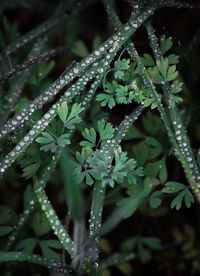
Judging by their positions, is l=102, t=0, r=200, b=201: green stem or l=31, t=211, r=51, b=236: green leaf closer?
l=102, t=0, r=200, b=201: green stem

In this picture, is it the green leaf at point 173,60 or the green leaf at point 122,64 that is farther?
the green leaf at point 173,60

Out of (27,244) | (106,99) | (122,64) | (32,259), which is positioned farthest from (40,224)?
(122,64)

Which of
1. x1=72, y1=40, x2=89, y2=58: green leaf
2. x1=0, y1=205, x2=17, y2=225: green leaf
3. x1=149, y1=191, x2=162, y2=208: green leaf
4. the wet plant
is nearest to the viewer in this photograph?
the wet plant

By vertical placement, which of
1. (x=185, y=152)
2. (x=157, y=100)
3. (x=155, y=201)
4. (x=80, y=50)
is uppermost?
(x=80, y=50)

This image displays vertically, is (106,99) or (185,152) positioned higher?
(106,99)

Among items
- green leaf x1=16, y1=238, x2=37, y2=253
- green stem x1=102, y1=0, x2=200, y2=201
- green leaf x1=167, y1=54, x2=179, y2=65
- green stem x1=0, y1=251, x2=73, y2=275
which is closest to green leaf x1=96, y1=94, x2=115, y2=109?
green stem x1=102, y1=0, x2=200, y2=201

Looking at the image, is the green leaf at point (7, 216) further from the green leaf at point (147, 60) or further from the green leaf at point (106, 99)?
the green leaf at point (147, 60)

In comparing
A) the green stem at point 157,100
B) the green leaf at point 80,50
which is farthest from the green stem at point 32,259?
the green leaf at point 80,50

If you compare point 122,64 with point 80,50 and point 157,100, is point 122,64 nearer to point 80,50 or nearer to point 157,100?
point 157,100

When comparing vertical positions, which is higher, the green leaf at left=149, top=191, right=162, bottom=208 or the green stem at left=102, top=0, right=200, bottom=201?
the green stem at left=102, top=0, right=200, bottom=201

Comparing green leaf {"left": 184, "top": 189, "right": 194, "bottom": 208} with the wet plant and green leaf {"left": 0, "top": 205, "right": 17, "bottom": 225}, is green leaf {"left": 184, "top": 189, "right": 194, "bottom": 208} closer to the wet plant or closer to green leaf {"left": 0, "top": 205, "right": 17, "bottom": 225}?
the wet plant

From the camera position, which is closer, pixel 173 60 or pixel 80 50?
pixel 173 60

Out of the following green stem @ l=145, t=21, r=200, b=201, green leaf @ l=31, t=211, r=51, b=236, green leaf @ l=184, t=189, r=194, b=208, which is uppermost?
green stem @ l=145, t=21, r=200, b=201
